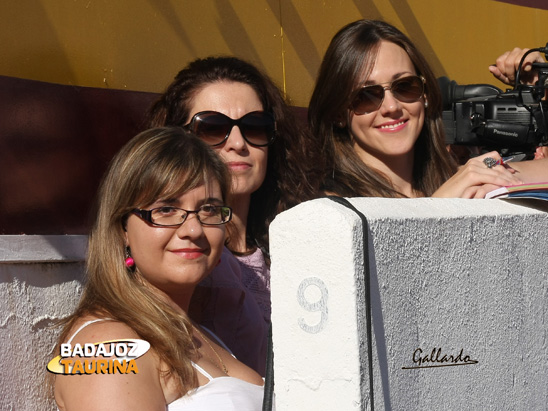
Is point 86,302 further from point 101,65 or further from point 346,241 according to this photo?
point 101,65

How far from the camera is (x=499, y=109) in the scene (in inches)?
116

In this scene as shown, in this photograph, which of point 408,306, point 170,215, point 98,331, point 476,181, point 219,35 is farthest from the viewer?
Result: point 219,35

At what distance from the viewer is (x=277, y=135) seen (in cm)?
292

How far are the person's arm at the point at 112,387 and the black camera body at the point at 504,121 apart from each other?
5.21 feet

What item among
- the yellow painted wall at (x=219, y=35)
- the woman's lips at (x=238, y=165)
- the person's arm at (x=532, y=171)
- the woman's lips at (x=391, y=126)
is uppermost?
the yellow painted wall at (x=219, y=35)

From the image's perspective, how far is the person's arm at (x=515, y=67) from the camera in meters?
3.28

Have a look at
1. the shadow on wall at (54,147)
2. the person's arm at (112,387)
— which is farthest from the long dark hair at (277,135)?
the person's arm at (112,387)

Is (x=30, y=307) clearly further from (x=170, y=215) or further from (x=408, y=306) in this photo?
(x=408, y=306)

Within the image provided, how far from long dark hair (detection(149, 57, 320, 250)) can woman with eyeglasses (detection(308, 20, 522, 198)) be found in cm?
8

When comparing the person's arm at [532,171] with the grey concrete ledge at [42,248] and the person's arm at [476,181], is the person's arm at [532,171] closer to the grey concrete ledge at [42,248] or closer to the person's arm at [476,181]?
the person's arm at [476,181]

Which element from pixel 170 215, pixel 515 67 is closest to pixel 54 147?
pixel 170 215

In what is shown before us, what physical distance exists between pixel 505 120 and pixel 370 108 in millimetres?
509

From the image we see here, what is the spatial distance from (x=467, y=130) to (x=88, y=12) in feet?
4.64

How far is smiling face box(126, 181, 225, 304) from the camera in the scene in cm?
205
